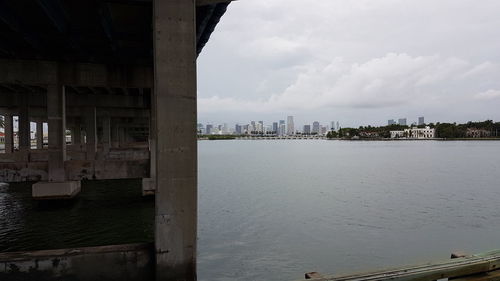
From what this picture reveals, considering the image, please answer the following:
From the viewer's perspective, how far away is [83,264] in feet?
32.7

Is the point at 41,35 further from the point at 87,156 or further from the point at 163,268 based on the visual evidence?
the point at 87,156

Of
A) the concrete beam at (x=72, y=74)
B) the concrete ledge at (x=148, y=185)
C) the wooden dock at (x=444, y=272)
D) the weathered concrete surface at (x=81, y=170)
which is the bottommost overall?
the concrete ledge at (x=148, y=185)

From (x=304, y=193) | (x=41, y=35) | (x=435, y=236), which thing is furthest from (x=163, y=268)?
(x=304, y=193)

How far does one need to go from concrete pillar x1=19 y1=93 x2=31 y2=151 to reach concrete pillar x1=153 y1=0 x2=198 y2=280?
95.9 feet

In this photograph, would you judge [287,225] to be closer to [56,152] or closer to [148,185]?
[148,185]

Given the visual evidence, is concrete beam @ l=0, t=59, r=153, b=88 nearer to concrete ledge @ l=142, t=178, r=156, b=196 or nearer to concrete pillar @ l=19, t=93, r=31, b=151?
concrete ledge @ l=142, t=178, r=156, b=196

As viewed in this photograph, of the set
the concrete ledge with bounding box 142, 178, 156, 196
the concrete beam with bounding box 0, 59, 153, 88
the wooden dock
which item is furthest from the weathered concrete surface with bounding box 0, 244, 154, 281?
the concrete ledge with bounding box 142, 178, 156, 196

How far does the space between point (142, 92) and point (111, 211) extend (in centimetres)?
1073

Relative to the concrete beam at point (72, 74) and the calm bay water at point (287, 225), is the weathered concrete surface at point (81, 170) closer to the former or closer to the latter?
the calm bay water at point (287, 225)

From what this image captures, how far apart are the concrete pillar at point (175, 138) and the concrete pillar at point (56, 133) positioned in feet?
44.0

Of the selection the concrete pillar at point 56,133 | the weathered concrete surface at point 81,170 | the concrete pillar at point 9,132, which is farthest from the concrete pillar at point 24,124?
the weathered concrete surface at point 81,170

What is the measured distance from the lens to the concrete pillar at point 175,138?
969cm

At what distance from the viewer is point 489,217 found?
25.0 metres

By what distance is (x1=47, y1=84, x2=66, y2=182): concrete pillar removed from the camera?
69.8ft
